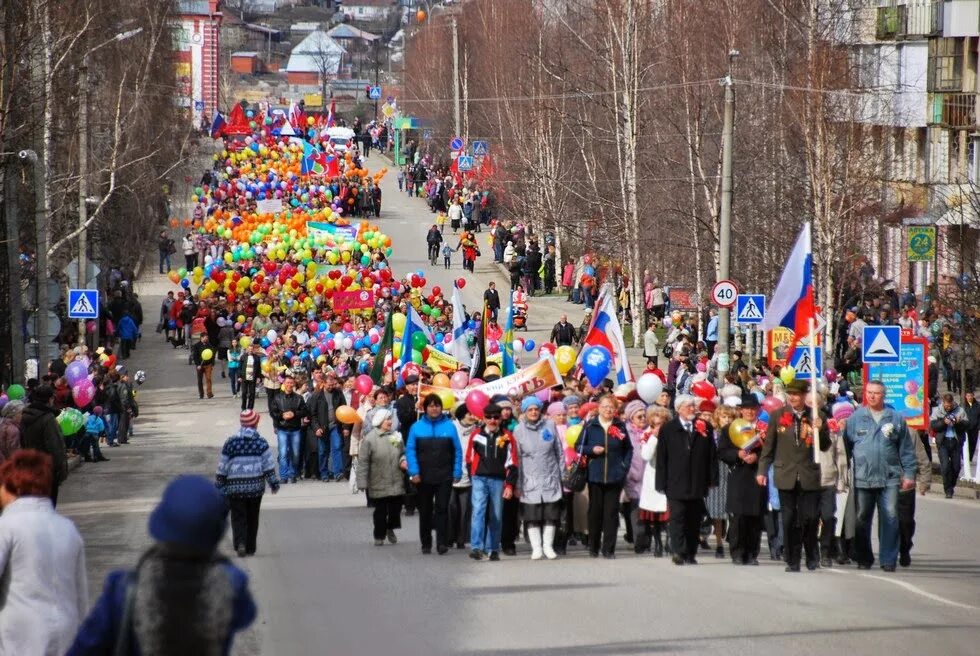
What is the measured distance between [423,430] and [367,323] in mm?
22212

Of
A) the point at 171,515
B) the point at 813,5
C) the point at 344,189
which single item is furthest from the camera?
the point at 344,189

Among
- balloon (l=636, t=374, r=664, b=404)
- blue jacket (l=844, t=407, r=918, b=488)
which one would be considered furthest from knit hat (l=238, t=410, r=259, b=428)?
balloon (l=636, t=374, r=664, b=404)

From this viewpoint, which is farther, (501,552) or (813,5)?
(813,5)

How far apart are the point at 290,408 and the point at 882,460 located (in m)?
10.4

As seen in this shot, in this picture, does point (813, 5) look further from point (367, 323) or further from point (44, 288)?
point (44, 288)

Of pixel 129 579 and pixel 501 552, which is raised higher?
pixel 129 579

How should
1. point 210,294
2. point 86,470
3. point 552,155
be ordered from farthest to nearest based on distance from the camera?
point 552,155 → point 210,294 → point 86,470

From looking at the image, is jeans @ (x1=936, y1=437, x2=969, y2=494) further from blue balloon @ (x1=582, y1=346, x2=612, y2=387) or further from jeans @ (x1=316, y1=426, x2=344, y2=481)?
jeans @ (x1=316, y1=426, x2=344, y2=481)

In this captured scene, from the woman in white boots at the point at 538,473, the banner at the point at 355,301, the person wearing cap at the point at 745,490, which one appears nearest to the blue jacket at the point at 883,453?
the person wearing cap at the point at 745,490

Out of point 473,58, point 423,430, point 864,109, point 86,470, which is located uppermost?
point 473,58

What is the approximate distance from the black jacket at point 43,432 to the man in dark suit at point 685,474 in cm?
531

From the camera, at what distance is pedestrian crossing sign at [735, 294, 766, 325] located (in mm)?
30156

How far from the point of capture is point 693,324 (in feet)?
134

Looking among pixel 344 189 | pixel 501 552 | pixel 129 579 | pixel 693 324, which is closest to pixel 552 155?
pixel 344 189
